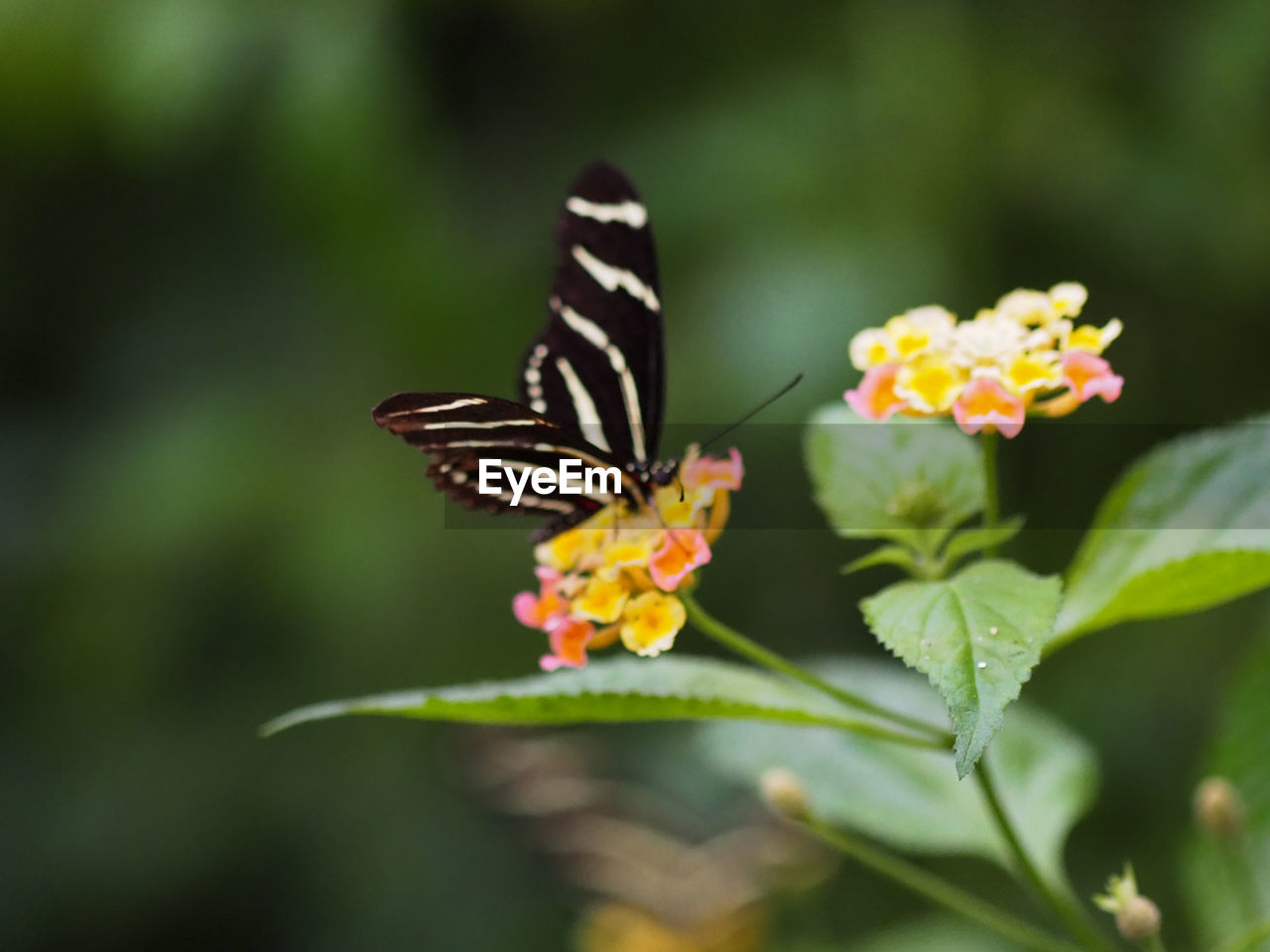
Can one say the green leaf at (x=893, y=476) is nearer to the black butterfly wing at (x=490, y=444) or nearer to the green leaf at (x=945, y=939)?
the black butterfly wing at (x=490, y=444)

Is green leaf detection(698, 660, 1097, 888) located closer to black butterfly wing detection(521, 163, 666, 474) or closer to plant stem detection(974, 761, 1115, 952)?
plant stem detection(974, 761, 1115, 952)

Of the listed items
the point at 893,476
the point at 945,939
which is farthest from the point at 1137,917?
the point at 945,939

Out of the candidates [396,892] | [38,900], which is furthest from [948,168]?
[38,900]

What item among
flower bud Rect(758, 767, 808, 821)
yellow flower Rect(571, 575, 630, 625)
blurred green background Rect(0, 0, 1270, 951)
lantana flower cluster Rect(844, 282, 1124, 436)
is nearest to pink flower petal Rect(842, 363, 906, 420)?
lantana flower cluster Rect(844, 282, 1124, 436)

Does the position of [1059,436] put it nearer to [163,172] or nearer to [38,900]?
[163,172]

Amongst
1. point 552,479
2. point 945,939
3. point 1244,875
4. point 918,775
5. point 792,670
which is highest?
point 552,479

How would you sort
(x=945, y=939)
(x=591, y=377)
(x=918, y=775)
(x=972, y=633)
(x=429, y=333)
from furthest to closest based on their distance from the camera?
(x=429, y=333) < (x=945, y=939) < (x=918, y=775) < (x=591, y=377) < (x=972, y=633)

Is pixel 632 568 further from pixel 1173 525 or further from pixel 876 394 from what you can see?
pixel 1173 525
